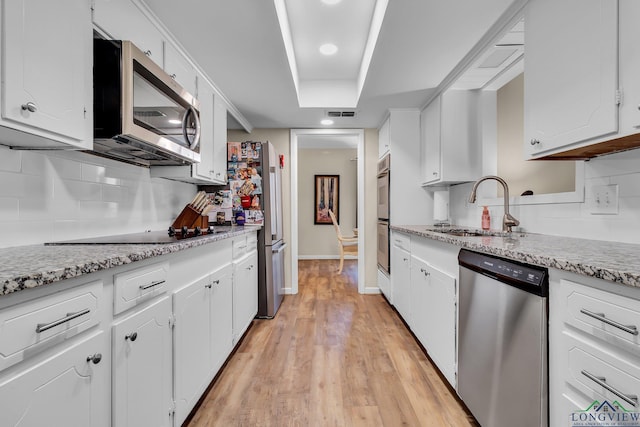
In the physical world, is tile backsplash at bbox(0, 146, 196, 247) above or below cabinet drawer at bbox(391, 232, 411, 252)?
above

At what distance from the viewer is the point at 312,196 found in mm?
6785

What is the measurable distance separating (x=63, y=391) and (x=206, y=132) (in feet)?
7.08

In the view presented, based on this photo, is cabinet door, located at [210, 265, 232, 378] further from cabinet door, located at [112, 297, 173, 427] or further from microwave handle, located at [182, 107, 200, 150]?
microwave handle, located at [182, 107, 200, 150]

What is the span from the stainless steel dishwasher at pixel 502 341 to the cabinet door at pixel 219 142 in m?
2.15

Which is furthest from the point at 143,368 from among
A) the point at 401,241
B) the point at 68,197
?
the point at 401,241

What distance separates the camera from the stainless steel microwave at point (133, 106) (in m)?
1.37

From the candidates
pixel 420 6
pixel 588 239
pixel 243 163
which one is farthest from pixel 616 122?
pixel 243 163

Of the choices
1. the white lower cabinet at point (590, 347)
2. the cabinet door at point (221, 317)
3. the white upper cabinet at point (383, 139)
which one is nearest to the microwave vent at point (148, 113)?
the cabinet door at point (221, 317)

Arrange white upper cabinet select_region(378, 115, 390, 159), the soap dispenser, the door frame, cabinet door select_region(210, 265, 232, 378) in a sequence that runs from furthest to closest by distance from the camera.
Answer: the door frame < white upper cabinet select_region(378, 115, 390, 159) < the soap dispenser < cabinet door select_region(210, 265, 232, 378)

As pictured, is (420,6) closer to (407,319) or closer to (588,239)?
(588,239)

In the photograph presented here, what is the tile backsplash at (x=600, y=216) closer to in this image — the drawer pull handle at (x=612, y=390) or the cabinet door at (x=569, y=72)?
the cabinet door at (x=569, y=72)

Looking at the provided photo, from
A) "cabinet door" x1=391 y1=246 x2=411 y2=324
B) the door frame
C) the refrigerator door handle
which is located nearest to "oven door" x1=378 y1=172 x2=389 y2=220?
the door frame

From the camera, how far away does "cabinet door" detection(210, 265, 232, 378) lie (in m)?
1.84

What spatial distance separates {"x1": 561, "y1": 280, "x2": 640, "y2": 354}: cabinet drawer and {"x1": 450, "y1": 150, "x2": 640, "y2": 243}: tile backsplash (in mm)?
720
